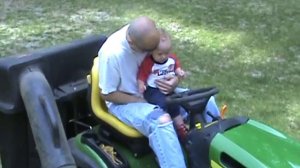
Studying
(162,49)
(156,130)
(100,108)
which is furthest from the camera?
(100,108)

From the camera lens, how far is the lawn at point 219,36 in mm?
4383

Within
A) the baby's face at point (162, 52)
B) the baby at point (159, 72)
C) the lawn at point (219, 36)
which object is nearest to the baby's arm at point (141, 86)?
the baby at point (159, 72)

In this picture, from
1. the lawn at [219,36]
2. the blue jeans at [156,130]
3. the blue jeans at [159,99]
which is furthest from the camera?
the lawn at [219,36]

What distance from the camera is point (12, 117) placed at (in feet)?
9.69

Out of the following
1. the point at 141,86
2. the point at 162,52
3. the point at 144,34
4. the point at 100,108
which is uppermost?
the point at 144,34

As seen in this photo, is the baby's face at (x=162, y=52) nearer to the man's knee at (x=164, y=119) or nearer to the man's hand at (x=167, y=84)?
the man's hand at (x=167, y=84)

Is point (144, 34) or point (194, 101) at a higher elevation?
point (144, 34)

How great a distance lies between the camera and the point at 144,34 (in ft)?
8.83

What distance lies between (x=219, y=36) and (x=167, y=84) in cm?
279

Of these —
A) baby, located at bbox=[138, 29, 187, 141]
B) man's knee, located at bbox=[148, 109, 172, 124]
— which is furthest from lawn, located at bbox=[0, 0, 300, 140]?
man's knee, located at bbox=[148, 109, 172, 124]

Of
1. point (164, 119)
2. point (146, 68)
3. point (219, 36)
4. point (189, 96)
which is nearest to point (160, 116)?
point (164, 119)

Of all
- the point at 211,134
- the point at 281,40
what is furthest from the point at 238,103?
the point at 211,134

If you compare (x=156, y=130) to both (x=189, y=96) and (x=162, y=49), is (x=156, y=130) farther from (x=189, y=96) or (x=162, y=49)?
(x=162, y=49)

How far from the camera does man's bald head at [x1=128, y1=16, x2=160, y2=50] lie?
2.69m
